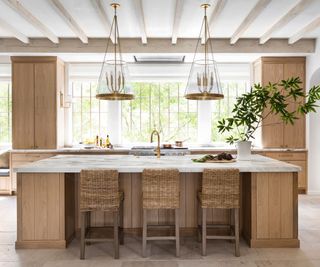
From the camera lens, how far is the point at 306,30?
5328 millimetres

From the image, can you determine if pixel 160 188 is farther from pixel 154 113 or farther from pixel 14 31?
pixel 154 113

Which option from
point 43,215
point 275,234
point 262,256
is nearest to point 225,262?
point 262,256

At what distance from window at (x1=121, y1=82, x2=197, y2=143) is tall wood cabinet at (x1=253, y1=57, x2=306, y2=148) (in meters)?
1.59

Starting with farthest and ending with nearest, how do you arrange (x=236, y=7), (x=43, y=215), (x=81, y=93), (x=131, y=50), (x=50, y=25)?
(x=81, y=93) → (x=131, y=50) → (x=50, y=25) → (x=236, y=7) → (x=43, y=215)

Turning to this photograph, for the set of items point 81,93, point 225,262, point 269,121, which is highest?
point 81,93

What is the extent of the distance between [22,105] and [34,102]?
9.3 inches

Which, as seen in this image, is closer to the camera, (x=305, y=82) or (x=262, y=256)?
(x=262, y=256)

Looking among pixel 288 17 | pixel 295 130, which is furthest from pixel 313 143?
pixel 288 17

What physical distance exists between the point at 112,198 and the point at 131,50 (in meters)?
3.57

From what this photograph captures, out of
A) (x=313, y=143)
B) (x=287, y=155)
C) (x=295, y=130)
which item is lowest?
(x=287, y=155)

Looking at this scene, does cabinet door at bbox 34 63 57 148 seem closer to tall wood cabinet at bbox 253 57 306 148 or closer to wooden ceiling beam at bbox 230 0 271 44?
wooden ceiling beam at bbox 230 0 271 44

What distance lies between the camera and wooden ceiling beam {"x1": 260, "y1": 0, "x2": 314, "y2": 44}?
4248 millimetres

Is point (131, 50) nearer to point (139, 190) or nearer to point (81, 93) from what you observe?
point (81, 93)

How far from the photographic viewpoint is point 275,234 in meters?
3.65
